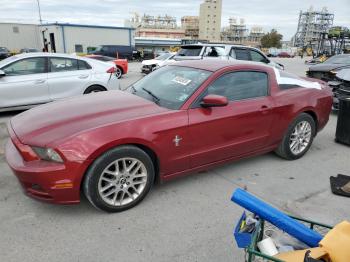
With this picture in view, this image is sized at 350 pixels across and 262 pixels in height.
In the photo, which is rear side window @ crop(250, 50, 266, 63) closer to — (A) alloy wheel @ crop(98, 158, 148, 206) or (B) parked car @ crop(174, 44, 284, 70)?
(B) parked car @ crop(174, 44, 284, 70)

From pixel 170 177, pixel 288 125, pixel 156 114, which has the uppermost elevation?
pixel 156 114

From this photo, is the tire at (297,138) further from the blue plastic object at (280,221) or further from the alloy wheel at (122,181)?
the blue plastic object at (280,221)

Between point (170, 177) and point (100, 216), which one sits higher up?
point (170, 177)

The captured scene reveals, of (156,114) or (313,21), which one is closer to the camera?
(156,114)

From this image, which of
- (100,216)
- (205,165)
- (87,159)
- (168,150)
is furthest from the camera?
(205,165)

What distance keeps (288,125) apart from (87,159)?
2915 mm

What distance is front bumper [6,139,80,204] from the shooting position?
2889 millimetres

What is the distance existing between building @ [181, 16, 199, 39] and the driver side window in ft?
457

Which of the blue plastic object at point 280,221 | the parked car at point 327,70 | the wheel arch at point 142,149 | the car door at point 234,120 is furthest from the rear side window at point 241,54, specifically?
the blue plastic object at point 280,221

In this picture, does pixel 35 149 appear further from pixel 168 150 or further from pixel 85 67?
pixel 85 67

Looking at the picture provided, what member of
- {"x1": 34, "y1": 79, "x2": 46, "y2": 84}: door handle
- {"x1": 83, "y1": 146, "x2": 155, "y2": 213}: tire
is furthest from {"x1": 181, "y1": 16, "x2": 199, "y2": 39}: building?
{"x1": 83, "y1": 146, "x2": 155, "y2": 213}: tire

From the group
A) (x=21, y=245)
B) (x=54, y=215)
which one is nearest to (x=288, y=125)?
(x=54, y=215)

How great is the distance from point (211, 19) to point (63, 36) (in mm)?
103422

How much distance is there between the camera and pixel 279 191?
3.82 m
